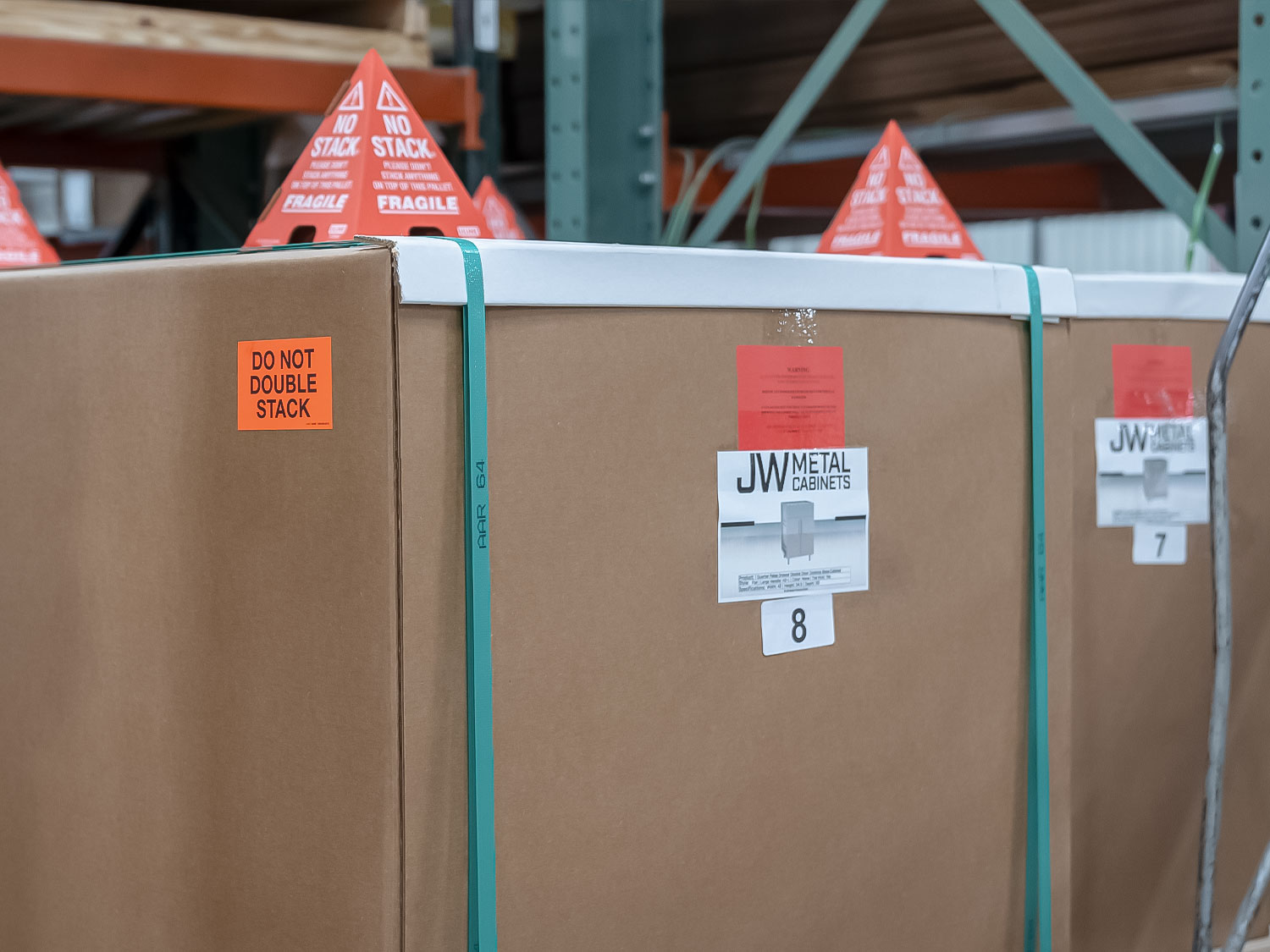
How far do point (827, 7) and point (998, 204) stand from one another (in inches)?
45.6

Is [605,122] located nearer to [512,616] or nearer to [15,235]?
[15,235]

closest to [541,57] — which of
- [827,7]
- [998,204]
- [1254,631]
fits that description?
[827,7]

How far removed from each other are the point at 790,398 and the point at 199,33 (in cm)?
212

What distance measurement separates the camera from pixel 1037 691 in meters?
1.62

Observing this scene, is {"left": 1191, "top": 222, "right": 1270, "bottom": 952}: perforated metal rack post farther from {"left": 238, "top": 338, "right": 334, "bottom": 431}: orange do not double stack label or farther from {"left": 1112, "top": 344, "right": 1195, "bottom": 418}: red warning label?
{"left": 238, "top": 338, "right": 334, "bottom": 431}: orange do not double stack label

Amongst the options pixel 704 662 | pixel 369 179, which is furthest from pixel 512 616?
pixel 369 179

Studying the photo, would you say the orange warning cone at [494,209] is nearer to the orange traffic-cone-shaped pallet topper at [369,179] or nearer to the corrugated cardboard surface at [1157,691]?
the orange traffic-cone-shaped pallet topper at [369,179]

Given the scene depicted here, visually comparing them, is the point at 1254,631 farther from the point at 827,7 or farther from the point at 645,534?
the point at 827,7

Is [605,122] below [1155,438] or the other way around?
the other way around

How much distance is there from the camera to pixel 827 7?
4.04 m

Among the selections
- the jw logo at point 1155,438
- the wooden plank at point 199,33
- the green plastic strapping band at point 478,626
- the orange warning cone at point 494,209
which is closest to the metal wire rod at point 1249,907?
the jw logo at point 1155,438

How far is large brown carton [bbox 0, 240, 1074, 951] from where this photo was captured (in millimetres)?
1166

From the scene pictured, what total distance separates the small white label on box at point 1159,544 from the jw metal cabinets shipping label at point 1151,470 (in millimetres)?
11

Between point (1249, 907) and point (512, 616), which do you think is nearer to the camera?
point (512, 616)
